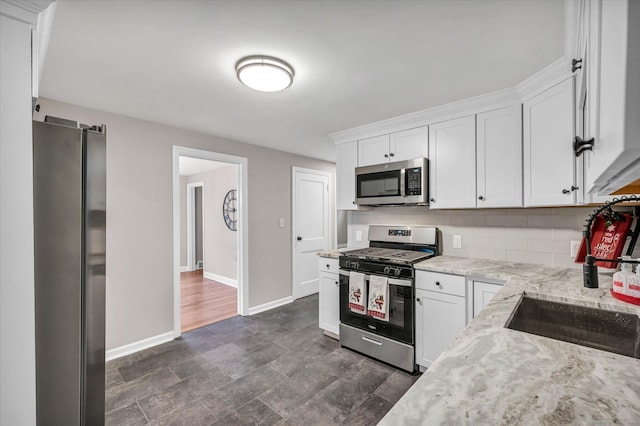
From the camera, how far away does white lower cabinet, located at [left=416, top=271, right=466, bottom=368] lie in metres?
2.17

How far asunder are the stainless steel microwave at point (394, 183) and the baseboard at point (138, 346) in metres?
2.51

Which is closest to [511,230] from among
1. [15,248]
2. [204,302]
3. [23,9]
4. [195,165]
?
[15,248]

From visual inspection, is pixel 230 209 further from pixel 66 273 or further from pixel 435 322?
pixel 66 273

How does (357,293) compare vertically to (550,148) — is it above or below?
below

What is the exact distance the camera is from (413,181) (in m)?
2.71

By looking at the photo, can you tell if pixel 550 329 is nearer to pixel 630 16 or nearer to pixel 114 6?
pixel 630 16

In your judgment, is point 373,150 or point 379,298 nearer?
point 379,298

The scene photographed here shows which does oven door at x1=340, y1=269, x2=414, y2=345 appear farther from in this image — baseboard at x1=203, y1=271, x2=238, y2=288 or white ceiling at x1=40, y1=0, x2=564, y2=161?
baseboard at x1=203, y1=271, x2=238, y2=288

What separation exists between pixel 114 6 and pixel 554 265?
329cm

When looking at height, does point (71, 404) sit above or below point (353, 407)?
above

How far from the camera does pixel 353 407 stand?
197 cm

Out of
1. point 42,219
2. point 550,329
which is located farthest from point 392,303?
point 42,219

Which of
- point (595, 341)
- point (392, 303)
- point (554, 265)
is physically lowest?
point (392, 303)

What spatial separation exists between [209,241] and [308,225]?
8.48ft
